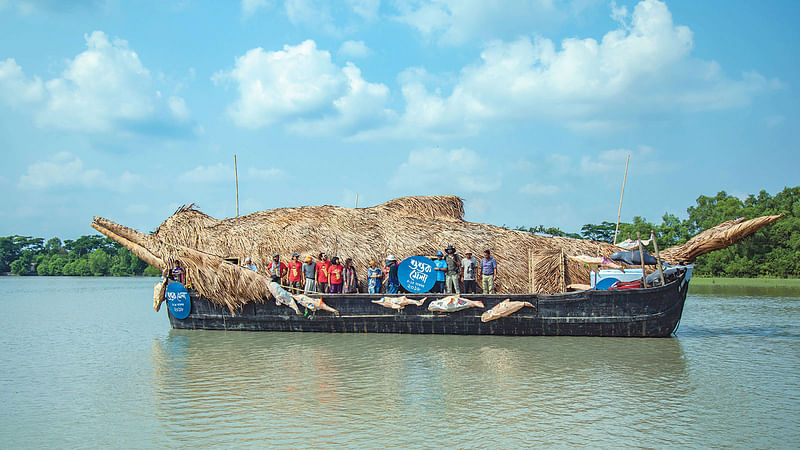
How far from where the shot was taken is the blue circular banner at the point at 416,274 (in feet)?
49.1

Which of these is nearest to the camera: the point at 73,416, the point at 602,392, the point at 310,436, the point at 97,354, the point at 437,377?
the point at 310,436

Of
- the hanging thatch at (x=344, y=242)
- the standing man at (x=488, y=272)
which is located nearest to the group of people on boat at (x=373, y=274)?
the standing man at (x=488, y=272)

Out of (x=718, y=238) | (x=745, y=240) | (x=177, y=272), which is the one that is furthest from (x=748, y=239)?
(x=177, y=272)

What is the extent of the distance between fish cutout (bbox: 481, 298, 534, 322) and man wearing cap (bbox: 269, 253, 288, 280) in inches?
216

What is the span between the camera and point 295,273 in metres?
15.8

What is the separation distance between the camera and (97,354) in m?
12.9

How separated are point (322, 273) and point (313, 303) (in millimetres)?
1072

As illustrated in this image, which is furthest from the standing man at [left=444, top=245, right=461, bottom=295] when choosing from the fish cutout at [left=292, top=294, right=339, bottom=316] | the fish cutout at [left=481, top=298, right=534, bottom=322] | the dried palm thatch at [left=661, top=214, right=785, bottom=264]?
the dried palm thatch at [left=661, top=214, right=785, bottom=264]

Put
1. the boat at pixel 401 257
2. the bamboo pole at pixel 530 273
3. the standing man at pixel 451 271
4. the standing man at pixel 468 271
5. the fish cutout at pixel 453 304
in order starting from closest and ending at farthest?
the boat at pixel 401 257 → the fish cutout at pixel 453 304 → the standing man at pixel 468 271 → the standing man at pixel 451 271 → the bamboo pole at pixel 530 273

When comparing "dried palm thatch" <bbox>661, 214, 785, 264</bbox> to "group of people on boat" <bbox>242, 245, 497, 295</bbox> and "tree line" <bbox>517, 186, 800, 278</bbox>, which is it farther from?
"tree line" <bbox>517, 186, 800, 278</bbox>

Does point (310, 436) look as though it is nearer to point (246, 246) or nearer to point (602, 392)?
point (602, 392)

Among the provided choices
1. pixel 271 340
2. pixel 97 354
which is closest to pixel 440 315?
pixel 271 340

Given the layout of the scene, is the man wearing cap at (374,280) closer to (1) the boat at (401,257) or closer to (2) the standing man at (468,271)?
(1) the boat at (401,257)

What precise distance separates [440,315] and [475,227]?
11.4ft
